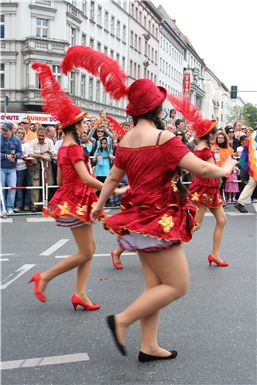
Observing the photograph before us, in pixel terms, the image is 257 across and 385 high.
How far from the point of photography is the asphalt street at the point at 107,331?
345 centimetres

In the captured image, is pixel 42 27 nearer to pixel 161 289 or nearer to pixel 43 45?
pixel 43 45

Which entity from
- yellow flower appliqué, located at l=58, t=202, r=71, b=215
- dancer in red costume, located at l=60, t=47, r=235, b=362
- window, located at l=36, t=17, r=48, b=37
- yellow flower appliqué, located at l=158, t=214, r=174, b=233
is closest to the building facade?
window, located at l=36, t=17, r=48, b=37

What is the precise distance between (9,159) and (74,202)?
6.79m

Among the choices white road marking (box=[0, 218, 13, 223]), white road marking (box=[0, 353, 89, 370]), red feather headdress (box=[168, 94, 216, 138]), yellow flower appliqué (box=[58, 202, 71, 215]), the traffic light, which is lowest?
white road marking (box=[0, 353, 89, 370])

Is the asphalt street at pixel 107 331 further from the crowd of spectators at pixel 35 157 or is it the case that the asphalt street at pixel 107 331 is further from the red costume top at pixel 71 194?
the crowd of spectators at pixel 35 157

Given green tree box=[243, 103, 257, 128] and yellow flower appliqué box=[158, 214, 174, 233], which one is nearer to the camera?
yellow flower appliqué box=[158, 214, 174, 233]

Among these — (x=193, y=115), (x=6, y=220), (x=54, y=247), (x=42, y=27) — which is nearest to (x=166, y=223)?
(x=193, y=115)

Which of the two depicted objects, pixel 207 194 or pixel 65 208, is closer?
pixel 65 208

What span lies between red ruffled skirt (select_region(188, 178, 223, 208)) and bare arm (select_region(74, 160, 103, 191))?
2.45 m

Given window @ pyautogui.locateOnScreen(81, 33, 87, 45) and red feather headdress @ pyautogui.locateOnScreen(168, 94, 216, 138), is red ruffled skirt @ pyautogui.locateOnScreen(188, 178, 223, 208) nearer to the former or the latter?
red feather headdress @ pyautogui.locateOnScreen(168, 94, 216, 138)

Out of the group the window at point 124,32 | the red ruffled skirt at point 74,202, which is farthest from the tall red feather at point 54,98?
the window at point 124,32

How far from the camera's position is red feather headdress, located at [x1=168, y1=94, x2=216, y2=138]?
17.9 feet

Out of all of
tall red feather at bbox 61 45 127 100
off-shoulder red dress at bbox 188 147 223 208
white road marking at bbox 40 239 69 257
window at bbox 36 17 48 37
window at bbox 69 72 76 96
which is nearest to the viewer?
tall red feather at bbox 61 45 127 100

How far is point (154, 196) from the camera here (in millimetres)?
3312
